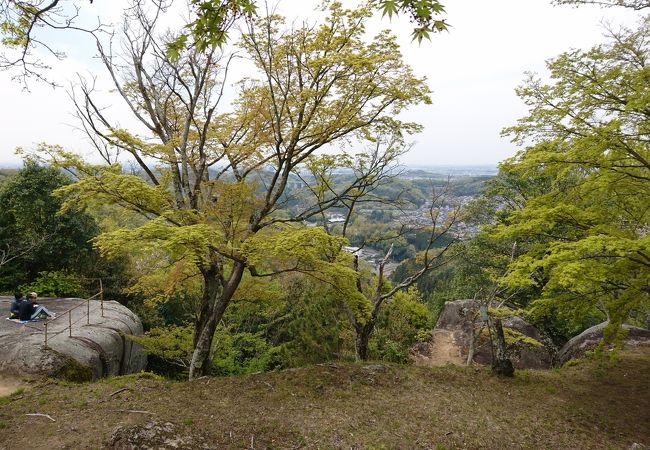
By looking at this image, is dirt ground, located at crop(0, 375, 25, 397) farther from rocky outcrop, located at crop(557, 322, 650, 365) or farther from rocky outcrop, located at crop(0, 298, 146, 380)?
rocky outcrop, located at crop(557, 322, 650, 365)

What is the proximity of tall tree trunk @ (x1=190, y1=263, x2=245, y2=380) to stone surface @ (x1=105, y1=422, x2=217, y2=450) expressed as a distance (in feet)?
11.1

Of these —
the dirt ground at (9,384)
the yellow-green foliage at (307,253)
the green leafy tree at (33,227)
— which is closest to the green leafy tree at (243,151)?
the yellow-green foliage at (307,253)

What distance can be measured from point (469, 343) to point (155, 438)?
50.9 ft

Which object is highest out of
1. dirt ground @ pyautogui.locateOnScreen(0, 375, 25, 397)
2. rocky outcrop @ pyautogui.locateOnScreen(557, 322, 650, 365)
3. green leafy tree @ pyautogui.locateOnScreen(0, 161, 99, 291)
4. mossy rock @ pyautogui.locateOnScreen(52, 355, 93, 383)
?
green leafy tree @ pyautogui.locateOnScreen(0, 161, 99, 291)

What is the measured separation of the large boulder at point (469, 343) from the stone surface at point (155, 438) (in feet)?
38.7

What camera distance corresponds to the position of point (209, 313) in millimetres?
10680

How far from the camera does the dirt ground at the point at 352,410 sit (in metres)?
6.77

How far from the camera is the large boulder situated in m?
16.0

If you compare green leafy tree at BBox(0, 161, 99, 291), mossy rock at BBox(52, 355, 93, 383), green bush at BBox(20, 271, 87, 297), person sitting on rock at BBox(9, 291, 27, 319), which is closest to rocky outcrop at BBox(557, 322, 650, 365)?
mossy rock at BBox(52, 355, 93, 383)

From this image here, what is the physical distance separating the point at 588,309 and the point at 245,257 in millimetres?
8258

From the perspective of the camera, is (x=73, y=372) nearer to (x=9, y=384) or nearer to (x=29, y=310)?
(x=9, y=384)

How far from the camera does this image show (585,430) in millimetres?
7648

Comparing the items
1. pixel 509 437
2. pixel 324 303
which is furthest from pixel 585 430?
pixel 324 303

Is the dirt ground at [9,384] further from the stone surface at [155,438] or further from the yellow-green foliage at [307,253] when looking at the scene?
the yellow-green foliage at [307,253]
